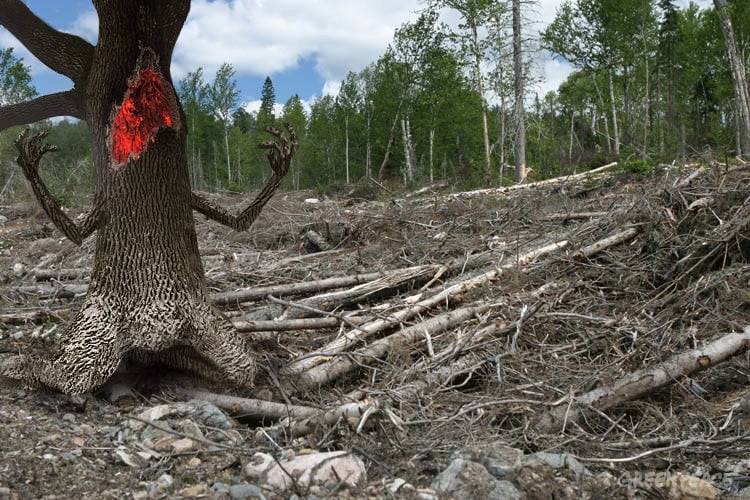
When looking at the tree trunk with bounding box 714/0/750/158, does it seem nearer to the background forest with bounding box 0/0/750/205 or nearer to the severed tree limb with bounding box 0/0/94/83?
the background forest with bounding box 0/0/750/205

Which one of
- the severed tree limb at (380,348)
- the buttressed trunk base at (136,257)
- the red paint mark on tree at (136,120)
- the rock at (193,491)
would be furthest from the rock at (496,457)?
the red paint mark on tree at (136,120)

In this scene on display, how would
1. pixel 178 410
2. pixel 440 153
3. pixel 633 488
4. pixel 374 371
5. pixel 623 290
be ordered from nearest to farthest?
pixel 633 488
pixel 178 410
pixel 374 371
pixel 623 290
pixel 440 153

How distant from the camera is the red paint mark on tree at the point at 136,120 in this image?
11.2 feet

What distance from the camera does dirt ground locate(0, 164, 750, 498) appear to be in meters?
2.66

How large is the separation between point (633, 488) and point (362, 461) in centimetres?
122

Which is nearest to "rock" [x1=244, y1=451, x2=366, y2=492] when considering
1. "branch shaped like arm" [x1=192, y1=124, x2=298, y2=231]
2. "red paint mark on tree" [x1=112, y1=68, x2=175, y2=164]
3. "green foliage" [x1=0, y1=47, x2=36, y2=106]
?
"branch shaped like arm" [x1=192, y1=124, x2=298, y2=231]

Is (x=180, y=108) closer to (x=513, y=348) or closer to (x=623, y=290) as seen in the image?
(x=513, y=348)

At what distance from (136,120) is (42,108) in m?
0.82

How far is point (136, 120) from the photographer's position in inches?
135

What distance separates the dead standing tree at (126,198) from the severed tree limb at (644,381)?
207 centimetres

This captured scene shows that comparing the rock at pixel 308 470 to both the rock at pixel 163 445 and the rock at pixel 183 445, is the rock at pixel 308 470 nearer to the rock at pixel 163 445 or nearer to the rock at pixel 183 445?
the rock at pixel 183 445

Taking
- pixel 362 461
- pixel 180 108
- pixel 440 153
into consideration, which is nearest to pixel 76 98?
pixel 180 108

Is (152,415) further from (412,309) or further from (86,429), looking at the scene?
(412,309)

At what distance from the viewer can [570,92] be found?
45531mm
